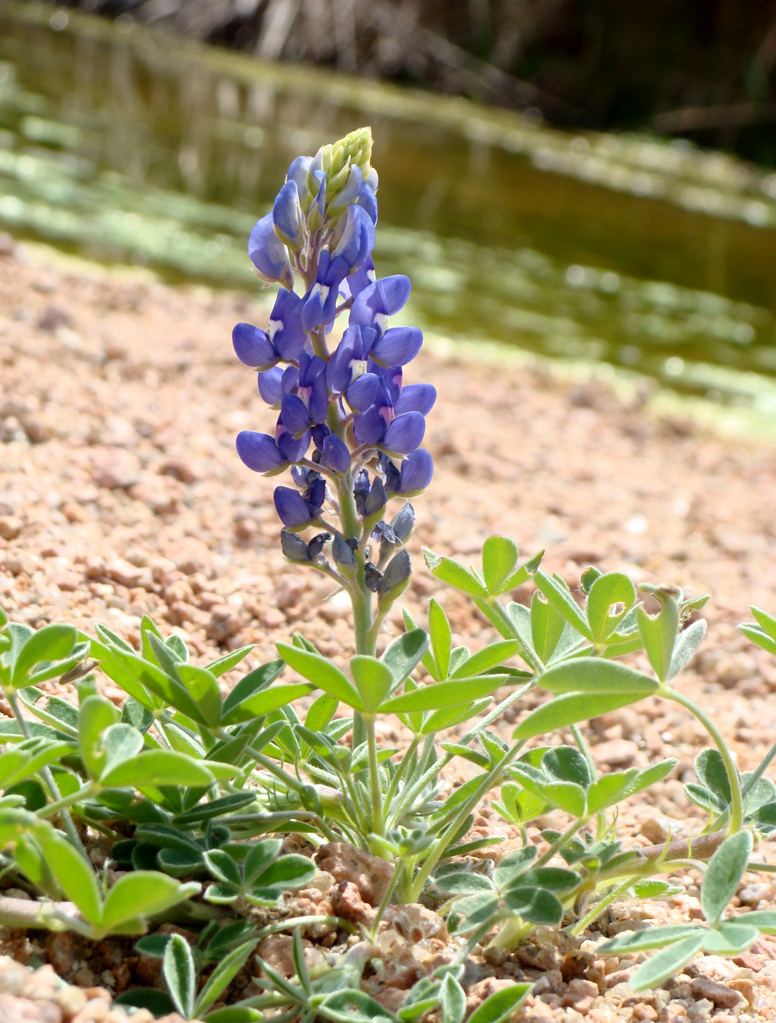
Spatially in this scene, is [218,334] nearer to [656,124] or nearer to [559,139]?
[559,139]

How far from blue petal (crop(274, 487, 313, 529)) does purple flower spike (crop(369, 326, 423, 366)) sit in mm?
172

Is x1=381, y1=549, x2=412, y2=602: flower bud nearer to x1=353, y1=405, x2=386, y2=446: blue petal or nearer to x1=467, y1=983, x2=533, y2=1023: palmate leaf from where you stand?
x1=353, y1=405, x2=386, y2=446: blue petal

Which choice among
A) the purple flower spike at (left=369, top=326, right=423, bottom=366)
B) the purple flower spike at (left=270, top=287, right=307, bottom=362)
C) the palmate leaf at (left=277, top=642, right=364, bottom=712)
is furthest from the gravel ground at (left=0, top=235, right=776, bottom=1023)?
the purple flower spike at (left=270, top=287, right=307, bottom=362)

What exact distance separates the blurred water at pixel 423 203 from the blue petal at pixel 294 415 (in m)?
3.90

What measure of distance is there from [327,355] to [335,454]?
124 mm

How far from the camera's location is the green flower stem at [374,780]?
1171 millimetres

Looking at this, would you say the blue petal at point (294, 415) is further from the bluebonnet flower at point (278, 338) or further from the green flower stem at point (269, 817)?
the green flower stem at point (269, 817)

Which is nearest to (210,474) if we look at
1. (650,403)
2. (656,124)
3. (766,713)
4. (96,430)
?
(96,430)

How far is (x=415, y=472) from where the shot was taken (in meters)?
1.26

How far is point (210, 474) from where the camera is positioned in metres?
2.54

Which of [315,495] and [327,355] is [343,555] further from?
[327,355]

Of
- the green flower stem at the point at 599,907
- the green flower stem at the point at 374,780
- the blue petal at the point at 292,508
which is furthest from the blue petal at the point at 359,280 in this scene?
the green flower stem at the point at 599,907

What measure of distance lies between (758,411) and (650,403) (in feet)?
2.70

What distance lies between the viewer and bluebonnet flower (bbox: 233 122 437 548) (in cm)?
121
